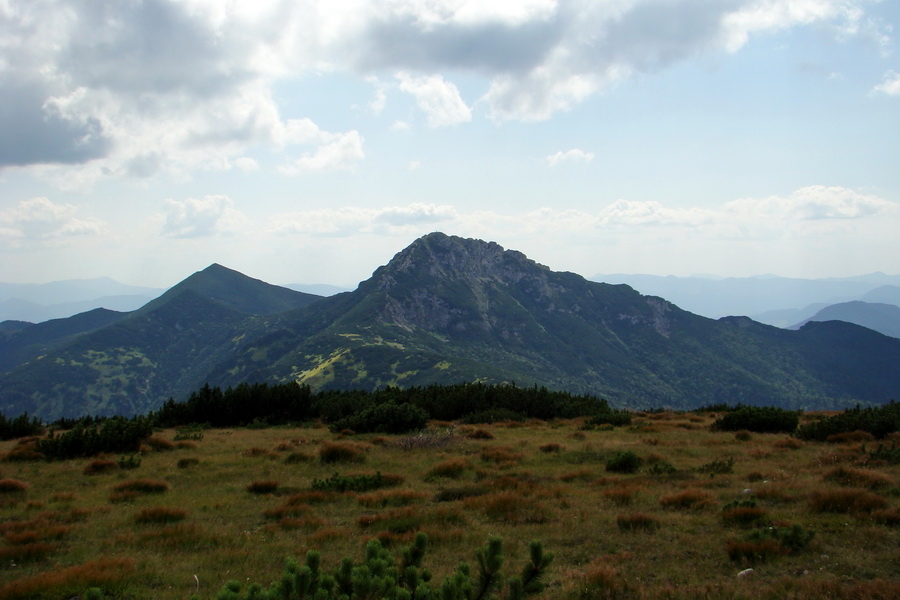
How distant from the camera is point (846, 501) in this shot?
10484 millimetres

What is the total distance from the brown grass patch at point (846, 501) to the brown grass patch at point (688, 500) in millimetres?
1969

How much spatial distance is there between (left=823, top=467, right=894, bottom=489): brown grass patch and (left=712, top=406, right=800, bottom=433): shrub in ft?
38.0

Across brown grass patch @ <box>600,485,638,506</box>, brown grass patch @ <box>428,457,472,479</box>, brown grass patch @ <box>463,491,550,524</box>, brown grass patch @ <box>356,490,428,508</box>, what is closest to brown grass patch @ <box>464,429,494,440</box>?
brown grass patch @ <box>428,457,472,479</box>

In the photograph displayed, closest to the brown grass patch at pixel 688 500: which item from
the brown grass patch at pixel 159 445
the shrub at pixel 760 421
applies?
the shrub at pixel 760 421

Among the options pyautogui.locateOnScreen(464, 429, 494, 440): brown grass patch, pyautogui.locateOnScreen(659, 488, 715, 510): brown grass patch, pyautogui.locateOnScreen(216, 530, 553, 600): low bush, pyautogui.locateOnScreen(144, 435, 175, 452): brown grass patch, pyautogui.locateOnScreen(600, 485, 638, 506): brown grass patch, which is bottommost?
pyautogui.locateOnScreen(464, 429, 494, 440): brown grass patch

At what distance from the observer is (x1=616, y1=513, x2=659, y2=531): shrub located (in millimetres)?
10180

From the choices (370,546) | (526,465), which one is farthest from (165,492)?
(370,546)

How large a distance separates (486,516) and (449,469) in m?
4.54

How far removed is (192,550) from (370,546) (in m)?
6.52

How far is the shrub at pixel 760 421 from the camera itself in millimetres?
23578

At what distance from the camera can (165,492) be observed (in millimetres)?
14320

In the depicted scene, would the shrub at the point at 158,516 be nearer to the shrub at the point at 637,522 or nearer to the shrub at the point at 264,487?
the shrub at the point at 264,487

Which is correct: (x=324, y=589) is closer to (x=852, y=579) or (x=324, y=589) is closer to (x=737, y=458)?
(x=852, y=579)

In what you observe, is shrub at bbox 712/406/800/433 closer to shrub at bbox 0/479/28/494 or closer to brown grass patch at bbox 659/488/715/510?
brown grass patch at bbox 659/488/715/510
